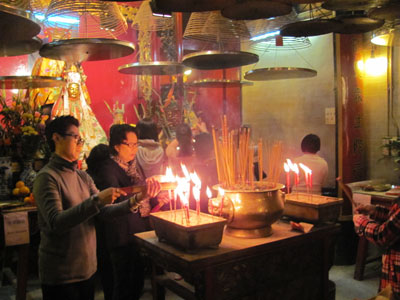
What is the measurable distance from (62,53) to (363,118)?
361 cm

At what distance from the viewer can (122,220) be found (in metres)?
2.63

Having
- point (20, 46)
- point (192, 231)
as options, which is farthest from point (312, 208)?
point (20, 46)

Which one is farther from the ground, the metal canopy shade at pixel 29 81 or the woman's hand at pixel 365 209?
the metal canopy shade at pixel 29 81

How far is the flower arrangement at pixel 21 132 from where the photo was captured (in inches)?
131

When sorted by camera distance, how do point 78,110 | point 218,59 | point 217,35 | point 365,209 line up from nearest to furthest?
1. point 365,209
2. point 218,59
3. point 217,35
4. point 78,110

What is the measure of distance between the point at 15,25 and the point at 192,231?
1.22m

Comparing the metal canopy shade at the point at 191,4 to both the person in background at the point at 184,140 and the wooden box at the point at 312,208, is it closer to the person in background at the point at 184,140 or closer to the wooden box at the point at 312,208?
the wooden box at the point at 312,208

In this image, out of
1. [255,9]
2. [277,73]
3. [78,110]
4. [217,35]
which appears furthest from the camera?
[78,110]

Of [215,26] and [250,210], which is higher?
[215,26]

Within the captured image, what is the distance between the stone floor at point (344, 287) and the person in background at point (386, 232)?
58.8 inches

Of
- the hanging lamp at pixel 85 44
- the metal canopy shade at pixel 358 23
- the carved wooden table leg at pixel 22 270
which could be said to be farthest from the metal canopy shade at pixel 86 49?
the carved wooden table leg at pixel 22 270

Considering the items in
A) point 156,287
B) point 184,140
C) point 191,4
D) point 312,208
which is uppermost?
point 191,4

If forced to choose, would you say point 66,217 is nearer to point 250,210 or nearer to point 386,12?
point 250,210

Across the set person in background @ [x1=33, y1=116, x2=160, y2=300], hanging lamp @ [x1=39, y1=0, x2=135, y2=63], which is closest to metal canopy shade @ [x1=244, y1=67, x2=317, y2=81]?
hanging lamp @ [x1=39, y1=0, x2=135, y2=63]
